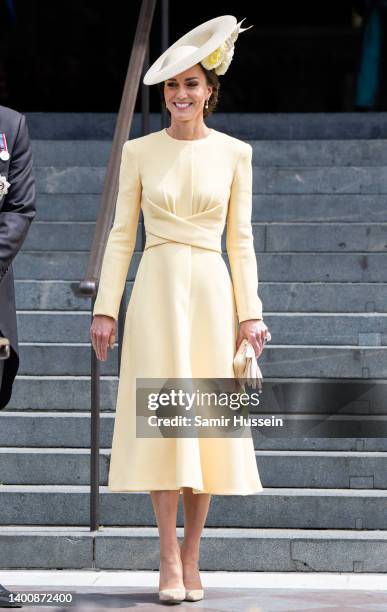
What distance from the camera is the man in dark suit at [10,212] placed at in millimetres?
5965

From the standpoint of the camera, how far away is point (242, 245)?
6.40 meters

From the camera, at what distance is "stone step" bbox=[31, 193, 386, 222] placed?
378 inches

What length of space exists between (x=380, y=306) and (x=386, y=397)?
35.7 inches

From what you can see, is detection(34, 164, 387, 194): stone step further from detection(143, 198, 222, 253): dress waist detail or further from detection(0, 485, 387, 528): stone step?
detection(143, 198, 222, 253): dress waist detail

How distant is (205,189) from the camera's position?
6.34 m

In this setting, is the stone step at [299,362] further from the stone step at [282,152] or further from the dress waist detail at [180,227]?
the stone step at [282,152]

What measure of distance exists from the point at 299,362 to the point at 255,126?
11.4ft

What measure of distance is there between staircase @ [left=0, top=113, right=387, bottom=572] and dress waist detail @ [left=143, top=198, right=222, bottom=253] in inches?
57.0

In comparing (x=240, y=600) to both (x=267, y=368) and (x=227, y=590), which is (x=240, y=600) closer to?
(x=227, y=590)

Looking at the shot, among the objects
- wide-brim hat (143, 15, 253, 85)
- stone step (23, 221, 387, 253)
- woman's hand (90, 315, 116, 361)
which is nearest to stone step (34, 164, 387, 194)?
stone step (23, 221, 387, 253)

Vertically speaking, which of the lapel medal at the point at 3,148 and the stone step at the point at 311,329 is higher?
the lapel medal at the point at 3,148

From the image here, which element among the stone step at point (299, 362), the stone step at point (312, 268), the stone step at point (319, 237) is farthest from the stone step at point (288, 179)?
the stone step at point (299, 362)

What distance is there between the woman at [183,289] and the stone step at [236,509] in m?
1.02

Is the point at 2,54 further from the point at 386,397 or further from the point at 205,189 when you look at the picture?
the point at 205,189
